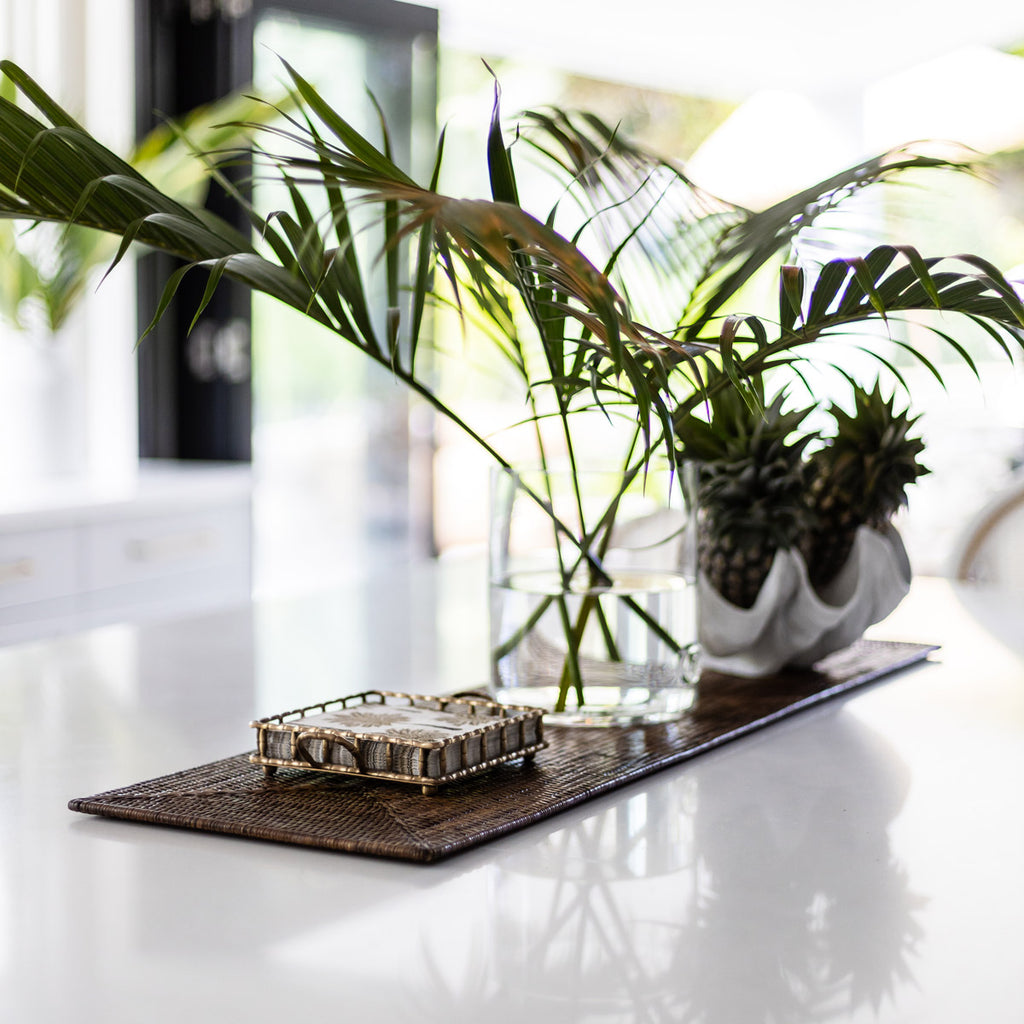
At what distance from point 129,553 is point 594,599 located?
178 cm

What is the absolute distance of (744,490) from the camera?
3.73 feet

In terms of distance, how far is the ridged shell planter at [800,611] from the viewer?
1165 mm

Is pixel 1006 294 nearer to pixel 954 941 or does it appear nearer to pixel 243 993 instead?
pixel 954 941

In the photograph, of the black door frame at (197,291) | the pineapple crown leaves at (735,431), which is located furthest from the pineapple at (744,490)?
the black door frame at (197,291)

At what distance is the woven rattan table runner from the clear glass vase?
3 centimetres

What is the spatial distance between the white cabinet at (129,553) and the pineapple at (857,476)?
1.55 metres

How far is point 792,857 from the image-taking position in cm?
71

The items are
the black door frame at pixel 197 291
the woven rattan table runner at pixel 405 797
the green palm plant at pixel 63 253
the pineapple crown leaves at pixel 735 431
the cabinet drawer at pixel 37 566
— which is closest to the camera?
the woven rattan table runner at pixel 405 797

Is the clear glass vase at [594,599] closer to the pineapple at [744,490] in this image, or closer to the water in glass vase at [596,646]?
the water in glass vase at [596,646]

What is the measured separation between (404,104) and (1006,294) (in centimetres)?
320

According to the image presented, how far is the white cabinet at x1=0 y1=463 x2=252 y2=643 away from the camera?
2361 millimetres

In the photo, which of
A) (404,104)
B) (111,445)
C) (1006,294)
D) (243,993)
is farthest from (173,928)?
(404,104)

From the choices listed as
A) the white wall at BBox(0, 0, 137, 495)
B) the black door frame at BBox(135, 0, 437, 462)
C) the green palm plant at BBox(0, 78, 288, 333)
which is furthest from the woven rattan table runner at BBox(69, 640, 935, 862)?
the black door frame at BBox(135, 0, 437, 462)

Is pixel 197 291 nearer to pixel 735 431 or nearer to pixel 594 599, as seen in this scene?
pixel 735 431
